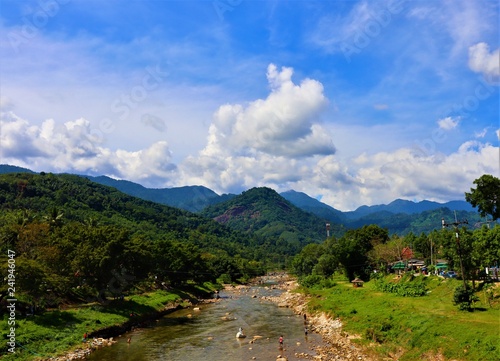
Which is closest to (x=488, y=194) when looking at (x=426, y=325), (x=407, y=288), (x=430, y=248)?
(x=407, y=288)

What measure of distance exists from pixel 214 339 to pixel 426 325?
31.1 meters

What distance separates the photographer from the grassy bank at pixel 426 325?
120ft

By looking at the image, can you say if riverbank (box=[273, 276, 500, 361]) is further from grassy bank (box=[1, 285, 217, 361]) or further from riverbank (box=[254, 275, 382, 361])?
grassy bank (box=[1, 285, 217, 361])

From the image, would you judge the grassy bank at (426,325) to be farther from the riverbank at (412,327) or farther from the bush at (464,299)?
the bush at (464,299)

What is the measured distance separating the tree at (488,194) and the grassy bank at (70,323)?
217ft

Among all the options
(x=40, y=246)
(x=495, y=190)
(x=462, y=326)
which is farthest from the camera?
(x=40, y=246)

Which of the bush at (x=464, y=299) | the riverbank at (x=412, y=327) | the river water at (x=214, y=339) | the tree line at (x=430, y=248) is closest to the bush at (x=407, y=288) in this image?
the riverbank at (x=412, y=327)

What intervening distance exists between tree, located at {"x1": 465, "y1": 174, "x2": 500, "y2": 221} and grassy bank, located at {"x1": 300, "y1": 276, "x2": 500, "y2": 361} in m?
13.8

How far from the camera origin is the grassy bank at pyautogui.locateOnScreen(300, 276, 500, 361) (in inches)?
1438

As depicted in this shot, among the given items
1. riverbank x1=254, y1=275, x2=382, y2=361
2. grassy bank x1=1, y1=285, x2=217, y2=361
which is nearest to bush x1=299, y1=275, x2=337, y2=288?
riverbank x1=254, y1=275, x2=382, y2=361

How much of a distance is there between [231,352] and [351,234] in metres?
88.4

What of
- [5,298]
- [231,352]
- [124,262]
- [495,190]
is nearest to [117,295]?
[124,262]

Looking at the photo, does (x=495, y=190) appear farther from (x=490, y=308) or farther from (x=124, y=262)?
(x=124, y=262)

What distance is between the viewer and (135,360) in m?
46.7
